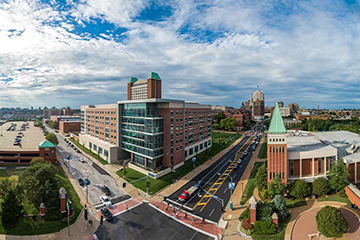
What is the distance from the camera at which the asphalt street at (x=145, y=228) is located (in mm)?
32594

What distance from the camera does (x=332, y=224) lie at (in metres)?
28.2

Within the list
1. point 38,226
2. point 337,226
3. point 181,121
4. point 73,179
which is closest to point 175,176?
point 181,121

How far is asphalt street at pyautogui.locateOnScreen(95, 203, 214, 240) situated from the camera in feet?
107

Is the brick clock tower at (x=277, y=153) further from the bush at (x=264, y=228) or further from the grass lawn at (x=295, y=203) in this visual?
the bush at (x=264, y=228)

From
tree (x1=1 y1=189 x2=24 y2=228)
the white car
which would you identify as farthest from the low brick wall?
tree (x1=1 y1=189 x2=24 y2=228)

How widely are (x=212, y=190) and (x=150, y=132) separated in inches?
930

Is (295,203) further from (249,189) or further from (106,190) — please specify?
(106,190)

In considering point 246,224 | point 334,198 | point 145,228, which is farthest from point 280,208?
point 145,228

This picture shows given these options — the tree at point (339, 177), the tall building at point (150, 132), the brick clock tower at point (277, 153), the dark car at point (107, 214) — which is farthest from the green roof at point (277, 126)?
the dark car at point (107, 214)

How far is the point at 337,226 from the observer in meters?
28.1

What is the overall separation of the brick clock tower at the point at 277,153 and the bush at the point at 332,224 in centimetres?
1530

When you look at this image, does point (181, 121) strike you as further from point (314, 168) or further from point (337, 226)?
point (337, 226)

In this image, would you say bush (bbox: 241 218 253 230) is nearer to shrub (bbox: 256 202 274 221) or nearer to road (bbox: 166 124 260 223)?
shrub (bbox: 256 202 274 221)

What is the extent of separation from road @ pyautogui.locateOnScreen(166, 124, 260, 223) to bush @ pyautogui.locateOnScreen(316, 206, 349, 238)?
54.1ft
